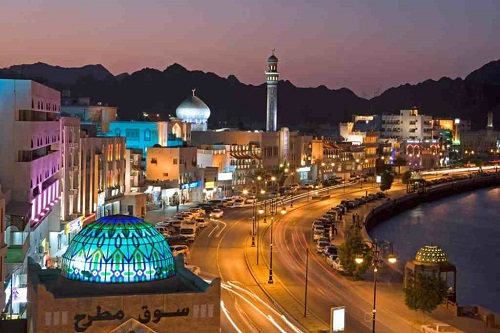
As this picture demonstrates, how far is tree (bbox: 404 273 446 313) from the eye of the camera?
3186 centimetres

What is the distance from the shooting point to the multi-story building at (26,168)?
31.0 m

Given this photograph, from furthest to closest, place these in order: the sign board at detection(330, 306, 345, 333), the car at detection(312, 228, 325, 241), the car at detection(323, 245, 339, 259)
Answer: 1. the car at detection(312, 228, 325, 241)
2. the car at detection(323, 245, 339, 259)
3. the sign board at detection(330, 306, 345, 333)

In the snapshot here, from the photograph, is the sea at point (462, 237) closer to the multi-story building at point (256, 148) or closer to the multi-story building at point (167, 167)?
the multi-story building at point (256, 148)

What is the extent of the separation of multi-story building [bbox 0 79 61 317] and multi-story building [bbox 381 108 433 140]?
101 m

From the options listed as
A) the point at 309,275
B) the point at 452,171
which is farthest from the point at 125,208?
the point at 452,171

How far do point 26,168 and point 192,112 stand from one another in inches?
2057

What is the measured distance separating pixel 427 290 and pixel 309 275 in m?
8.27

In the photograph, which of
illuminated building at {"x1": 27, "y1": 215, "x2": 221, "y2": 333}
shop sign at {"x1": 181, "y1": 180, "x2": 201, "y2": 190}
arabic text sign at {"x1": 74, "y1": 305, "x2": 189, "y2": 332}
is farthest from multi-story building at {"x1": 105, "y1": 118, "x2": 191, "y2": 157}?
arabic text sign at {"x1": 74, "y1": 305, "x2": 189, "y2": 332}

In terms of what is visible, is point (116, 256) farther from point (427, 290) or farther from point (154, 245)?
point (427, 290)

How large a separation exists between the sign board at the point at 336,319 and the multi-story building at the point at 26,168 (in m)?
10.8

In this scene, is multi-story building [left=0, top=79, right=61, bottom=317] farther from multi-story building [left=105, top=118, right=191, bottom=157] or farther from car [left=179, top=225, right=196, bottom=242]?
multi-story building [left=105, top=118, right=191, bottom=157]

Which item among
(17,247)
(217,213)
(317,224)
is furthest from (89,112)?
(17,247)

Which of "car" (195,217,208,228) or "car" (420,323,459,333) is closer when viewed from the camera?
"car" (420,323,459,333)

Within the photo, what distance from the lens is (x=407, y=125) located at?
13650 centimetres
